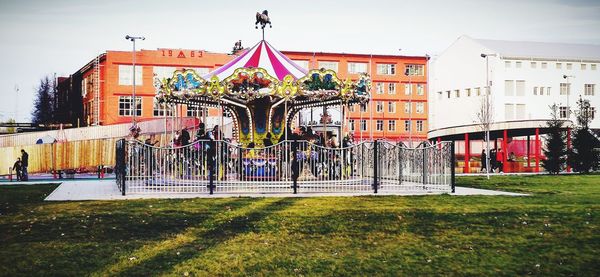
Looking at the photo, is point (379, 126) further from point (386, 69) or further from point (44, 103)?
point (44, 103)

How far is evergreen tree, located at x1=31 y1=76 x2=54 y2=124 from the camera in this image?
297 feet

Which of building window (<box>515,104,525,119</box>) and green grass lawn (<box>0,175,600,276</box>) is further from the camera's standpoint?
building window (<box>515,104,525,119</box>)

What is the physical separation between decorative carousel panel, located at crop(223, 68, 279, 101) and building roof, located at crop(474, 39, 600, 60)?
2053 inches

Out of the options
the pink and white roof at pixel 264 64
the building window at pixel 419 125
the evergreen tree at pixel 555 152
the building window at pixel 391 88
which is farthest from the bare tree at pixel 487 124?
the building window at pixel 391 88

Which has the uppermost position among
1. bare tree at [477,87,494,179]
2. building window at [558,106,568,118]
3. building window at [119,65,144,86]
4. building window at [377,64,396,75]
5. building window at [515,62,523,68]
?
building window at [377,64,396,75]

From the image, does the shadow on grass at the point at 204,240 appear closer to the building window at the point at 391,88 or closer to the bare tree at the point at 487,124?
the bare tree at the point at 487,124

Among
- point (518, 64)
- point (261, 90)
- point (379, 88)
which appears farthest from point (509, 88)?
point (261, 90)

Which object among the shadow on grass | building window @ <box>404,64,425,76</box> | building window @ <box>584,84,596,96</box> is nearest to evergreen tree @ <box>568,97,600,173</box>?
the shadow on grass

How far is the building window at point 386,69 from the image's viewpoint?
82438 millimetres

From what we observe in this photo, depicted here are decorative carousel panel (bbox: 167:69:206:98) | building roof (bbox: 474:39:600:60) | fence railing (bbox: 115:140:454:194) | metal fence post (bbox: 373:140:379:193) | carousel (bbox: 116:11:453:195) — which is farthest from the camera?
building roof (bbox: 474:39:600:60)

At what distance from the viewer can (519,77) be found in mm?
70000

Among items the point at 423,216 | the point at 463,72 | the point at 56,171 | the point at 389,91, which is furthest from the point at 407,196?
the point at 389,91

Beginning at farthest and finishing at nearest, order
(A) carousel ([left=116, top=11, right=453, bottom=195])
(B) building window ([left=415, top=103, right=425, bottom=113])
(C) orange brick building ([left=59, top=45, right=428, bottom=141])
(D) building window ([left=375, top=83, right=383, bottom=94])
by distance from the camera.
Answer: (B) building window ([left=415, top=103, right=425, bottom=113]) → (D) building window ([left=375, top=83, right=383, bottom=94]) → (C) orange brick building ([left=59, top=45, right=428, bottom=141]) → (A) carousel ([left=116, top=11, right=453, bottom=195])

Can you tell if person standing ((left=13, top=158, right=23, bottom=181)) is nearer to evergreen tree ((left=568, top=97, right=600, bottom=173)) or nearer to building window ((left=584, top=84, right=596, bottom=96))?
evergreen tree ((left=568, top=97, right=600, bottom=173))
